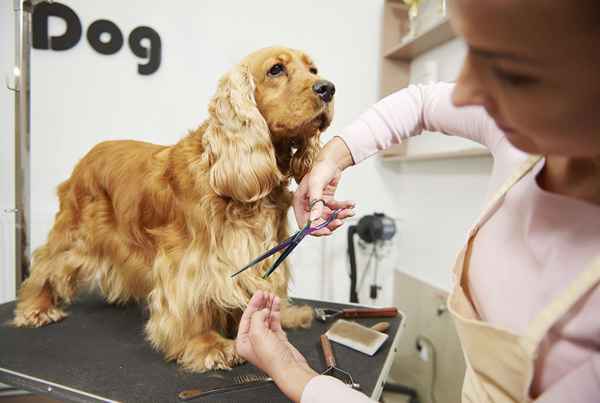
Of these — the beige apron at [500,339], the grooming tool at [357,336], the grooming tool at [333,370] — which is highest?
the beige apron at [500,339]

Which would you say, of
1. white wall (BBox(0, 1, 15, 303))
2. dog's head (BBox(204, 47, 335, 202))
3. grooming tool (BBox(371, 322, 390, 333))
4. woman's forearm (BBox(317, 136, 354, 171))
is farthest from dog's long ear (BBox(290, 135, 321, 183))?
white wall (BBox(0, 1, 15, 303))

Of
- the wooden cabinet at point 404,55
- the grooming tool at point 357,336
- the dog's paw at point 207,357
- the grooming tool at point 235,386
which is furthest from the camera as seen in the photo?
the wooden cabinet at point 404,55

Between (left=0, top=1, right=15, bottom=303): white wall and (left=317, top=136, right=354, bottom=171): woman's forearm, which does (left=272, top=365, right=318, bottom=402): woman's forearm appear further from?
(left=0, top=1, right=15, bottom=303): white wall

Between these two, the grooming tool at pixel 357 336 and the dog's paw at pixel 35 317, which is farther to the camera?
the dog's paw at pixel 35 317

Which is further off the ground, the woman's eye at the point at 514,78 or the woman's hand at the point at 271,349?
the woman's eye at the point at 514,78

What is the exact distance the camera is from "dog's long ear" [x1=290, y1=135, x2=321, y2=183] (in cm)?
115

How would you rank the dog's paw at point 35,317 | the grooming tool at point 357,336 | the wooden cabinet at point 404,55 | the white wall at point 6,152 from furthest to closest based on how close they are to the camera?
the wooden cabinet at point 404,55 < the white wall at point 6,152 < the dog's paw at point 35,317 < the grooming tool at point 357,336

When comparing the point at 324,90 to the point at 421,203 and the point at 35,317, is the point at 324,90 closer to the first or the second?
the point at 35,317

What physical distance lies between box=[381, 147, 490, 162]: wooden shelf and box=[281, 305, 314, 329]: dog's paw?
930 mm

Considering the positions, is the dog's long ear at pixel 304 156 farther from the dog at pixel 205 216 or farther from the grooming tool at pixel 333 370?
the grooming tool at pixel 333 370

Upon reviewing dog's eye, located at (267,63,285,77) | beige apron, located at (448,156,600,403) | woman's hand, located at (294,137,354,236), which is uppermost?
dog's eye, located at (267,63,285,77)

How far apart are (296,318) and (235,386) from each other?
0.41 m

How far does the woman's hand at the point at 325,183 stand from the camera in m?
0.86

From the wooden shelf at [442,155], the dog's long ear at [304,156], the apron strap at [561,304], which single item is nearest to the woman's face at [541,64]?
the apron strap at [561,304]
